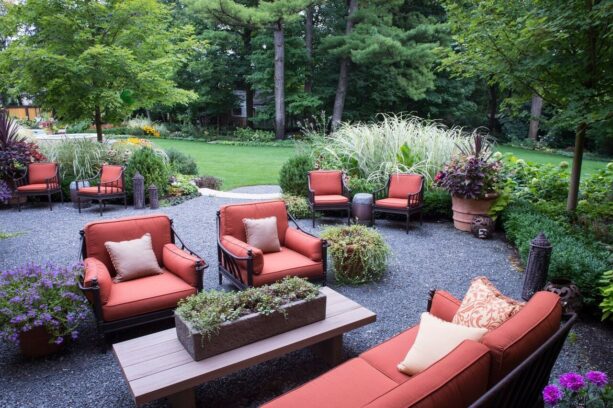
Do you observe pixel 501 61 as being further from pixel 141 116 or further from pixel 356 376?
pixel 141 116

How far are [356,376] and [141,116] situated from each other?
25524 mm

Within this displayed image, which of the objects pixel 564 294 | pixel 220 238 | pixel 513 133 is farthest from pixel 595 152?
pixel 220 238

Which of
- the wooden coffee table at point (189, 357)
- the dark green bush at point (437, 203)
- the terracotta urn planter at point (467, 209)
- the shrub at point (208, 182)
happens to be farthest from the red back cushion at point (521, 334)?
the shrub at point (208, 182)

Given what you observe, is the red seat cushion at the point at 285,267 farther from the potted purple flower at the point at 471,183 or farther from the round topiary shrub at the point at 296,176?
the round topiary shrub at the point at 296,176

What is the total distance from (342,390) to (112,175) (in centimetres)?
698

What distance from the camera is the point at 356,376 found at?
6.69 feet

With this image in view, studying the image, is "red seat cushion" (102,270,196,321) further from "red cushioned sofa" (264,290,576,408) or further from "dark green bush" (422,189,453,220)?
"dark green bush" (422,189,453,220)

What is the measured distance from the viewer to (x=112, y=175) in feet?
24.9

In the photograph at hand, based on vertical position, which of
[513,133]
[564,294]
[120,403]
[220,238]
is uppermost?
[513,133]

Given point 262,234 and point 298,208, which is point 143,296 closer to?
point 262,234

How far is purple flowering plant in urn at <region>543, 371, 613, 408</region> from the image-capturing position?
1908mm

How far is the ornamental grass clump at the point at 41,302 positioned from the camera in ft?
8.98

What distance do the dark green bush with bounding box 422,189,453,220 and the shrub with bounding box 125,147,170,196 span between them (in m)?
5.22

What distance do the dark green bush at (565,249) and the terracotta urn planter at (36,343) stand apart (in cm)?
428
